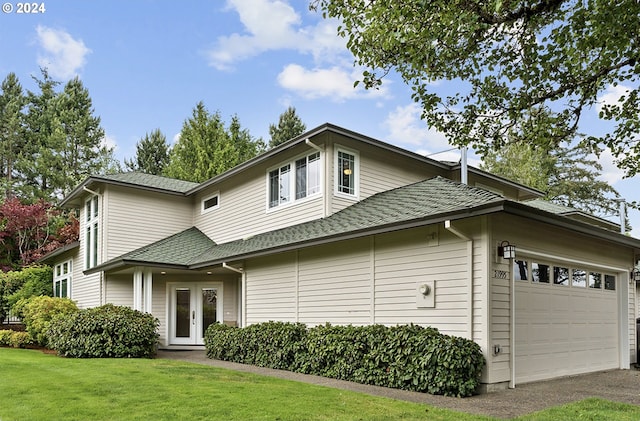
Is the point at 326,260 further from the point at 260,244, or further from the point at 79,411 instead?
the point at 79,411

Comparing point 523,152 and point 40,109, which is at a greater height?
point 40,109

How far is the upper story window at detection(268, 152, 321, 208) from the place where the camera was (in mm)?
12919

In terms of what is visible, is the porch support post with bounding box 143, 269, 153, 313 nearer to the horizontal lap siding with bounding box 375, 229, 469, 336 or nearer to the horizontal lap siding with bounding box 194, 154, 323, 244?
the horizontal lap siding with bounding box 194, 154, 323, 244

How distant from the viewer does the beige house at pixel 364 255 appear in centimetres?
802

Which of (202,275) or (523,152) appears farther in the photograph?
(523,152)

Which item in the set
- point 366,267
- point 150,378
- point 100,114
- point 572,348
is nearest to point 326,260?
point 366,267

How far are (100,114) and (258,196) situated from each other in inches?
1039

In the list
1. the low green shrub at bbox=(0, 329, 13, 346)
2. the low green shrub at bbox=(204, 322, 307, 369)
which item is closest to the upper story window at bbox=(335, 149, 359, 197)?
the low green shrub at bbox=(204, 322, 307, 369)

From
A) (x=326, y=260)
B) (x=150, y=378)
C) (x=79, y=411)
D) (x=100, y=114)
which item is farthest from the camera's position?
(x=100, y=114)

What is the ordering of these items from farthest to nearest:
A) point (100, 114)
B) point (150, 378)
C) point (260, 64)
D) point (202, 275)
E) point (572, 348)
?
point (100, 114)
point (260, 64)
point (202, 275)
point (572, 348)
point (150, 378)

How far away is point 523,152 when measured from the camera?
31.3 metres

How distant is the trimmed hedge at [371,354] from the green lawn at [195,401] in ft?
3.41

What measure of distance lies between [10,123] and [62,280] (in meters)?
19.2

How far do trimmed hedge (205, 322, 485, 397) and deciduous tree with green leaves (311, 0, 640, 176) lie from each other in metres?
3.72
